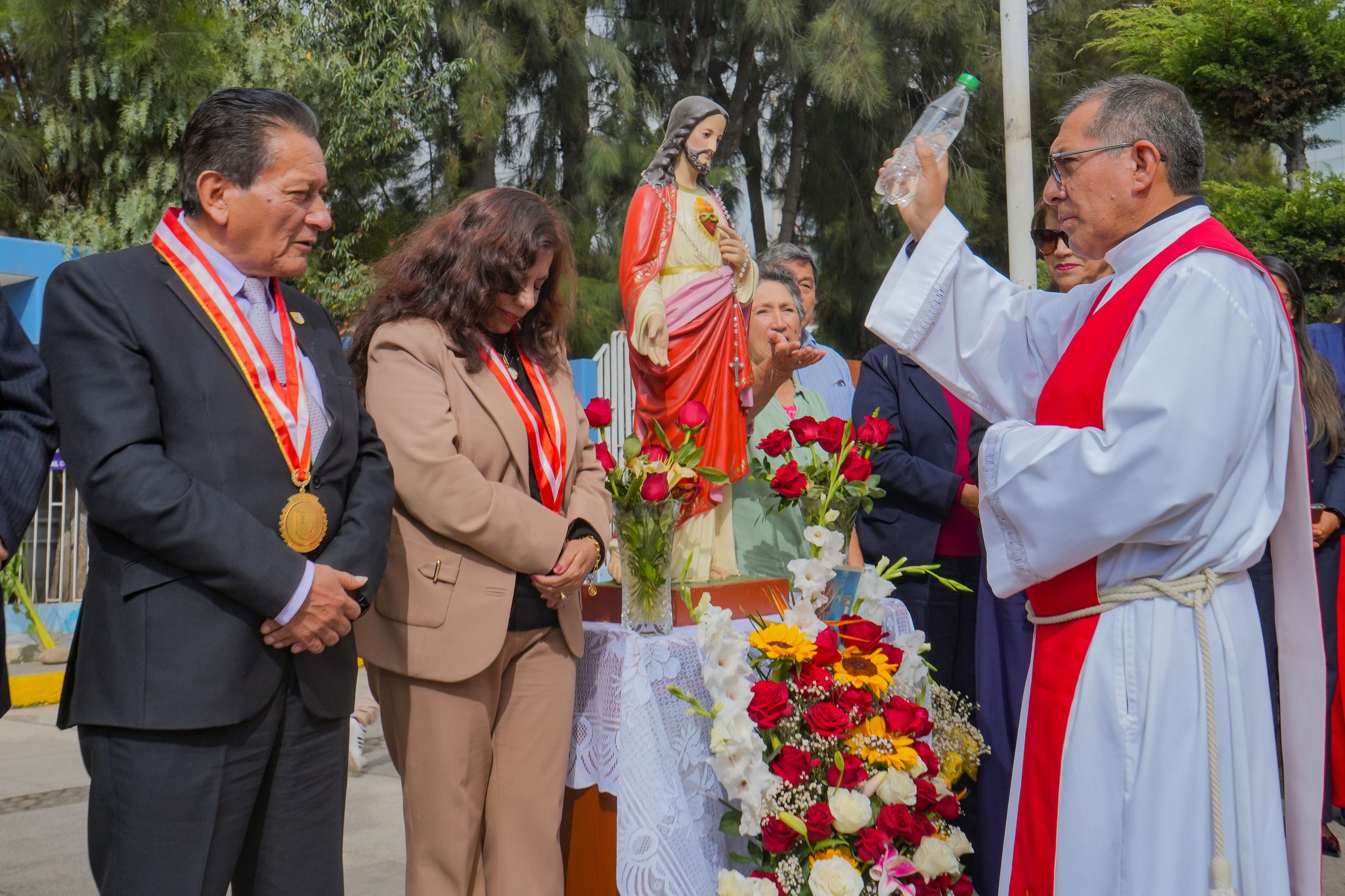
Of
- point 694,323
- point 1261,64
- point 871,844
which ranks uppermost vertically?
point 1261,64

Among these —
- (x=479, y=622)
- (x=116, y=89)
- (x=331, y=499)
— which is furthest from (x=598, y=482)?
(x=116, y=89)

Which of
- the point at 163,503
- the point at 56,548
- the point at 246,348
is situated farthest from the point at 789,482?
the point at 56,548

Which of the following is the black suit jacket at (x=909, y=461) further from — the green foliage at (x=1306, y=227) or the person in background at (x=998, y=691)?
the green foliage at (x=1306, y=227)

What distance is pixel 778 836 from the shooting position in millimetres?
2482

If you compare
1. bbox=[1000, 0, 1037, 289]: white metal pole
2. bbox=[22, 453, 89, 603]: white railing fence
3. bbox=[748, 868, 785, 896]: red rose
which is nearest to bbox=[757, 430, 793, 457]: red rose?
bbox=[748, 868, 785, 896]: red rose

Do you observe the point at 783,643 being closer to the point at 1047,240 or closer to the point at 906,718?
the point at 906,718

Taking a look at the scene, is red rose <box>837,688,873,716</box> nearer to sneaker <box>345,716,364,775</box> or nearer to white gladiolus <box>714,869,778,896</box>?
white gladiolus <box>714,869,778,896</box>

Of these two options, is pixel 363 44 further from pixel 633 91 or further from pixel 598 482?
pixel 598 482

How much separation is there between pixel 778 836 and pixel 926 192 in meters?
1.42

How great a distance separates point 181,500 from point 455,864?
40.4 inches

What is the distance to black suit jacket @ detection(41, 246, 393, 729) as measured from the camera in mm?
Answer: 1921

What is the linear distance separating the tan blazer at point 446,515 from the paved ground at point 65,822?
158cm

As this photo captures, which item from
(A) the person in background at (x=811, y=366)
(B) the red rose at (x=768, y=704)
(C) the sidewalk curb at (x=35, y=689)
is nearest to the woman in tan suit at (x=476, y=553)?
(B) the red rose at (x=768, y=704)

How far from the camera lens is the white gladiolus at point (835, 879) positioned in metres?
2.43
